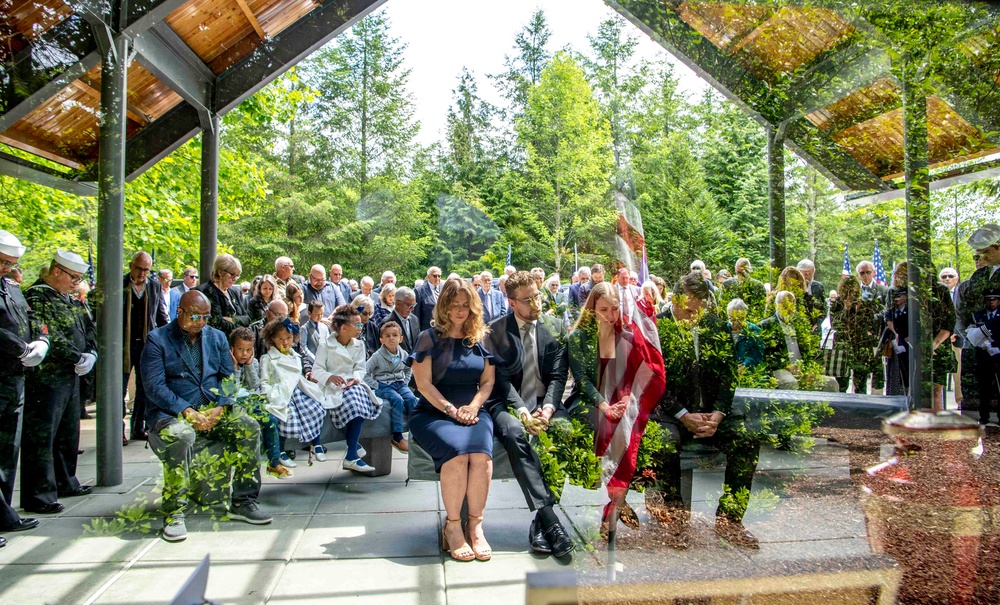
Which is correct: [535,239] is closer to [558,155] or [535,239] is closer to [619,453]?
[558,155]

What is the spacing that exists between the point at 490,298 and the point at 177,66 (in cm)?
124

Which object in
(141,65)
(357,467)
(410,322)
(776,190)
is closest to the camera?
(776,190)

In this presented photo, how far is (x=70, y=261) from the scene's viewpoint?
1.62 meters

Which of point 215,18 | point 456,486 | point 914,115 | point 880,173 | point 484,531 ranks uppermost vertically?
point 215,18

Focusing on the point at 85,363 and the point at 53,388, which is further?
the point at 85,363

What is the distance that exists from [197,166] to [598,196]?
1.29 metres

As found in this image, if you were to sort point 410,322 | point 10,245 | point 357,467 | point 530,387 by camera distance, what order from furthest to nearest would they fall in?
point 357,467, point 410,322, point 530,387, point 10,245

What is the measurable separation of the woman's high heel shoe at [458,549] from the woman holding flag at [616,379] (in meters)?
0.61

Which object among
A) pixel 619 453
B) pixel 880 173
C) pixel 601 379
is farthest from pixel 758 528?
pixel 880 173

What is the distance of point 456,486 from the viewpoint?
2.38 meters

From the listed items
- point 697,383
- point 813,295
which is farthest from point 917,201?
point 697,383

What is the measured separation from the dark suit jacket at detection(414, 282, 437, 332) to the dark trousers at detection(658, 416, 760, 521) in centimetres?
80

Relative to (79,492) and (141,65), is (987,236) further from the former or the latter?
(79,492)

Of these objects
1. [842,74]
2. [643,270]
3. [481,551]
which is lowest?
[481,551]
